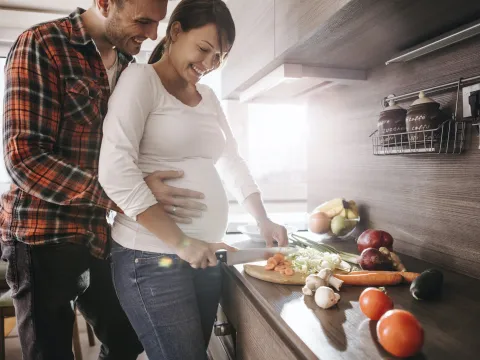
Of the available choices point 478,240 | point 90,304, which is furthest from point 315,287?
point 90,304

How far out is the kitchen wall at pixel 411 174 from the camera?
1.02 metres

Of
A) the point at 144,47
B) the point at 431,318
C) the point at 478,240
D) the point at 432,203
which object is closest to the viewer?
the point at 431,318

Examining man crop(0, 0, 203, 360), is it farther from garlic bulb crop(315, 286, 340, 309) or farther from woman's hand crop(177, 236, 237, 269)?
garlic bulb crop(315, 286, 340, 309)

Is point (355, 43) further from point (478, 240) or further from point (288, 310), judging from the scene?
point (288, 310)

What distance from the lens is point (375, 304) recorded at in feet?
2.28

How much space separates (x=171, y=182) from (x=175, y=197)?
0.13 feet

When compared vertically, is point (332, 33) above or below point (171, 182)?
above

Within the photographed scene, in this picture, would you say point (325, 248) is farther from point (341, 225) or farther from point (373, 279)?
point (373, 279)

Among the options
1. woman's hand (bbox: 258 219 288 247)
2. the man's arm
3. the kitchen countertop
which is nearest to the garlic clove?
the kitchen countertop

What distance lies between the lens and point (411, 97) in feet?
3.95

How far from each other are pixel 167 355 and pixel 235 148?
0.65 m

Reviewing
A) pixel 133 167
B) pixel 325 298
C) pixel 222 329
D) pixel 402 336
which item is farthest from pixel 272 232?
pixel 402 336

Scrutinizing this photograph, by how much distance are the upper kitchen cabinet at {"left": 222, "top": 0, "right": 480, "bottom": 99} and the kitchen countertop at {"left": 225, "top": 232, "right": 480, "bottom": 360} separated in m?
0.63

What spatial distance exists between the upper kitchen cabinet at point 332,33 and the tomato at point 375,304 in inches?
23.1
